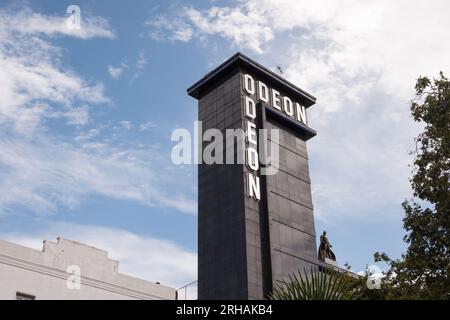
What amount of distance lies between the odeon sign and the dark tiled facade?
466 mm

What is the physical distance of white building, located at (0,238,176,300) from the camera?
34.1 metres

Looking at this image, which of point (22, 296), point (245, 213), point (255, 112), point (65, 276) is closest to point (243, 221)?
point (245, 213)

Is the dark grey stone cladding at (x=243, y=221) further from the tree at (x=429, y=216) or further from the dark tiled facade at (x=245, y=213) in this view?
the tree at (x=429, y=216)

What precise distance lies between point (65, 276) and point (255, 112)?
2007 cm

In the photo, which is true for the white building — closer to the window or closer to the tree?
the window

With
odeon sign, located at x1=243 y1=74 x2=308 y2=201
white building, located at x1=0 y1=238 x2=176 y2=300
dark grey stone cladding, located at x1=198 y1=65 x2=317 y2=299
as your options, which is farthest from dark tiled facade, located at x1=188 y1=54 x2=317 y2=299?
white building, located at x1=0 y1=238 x2=176 y2=300

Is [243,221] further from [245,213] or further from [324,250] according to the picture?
[324,250]

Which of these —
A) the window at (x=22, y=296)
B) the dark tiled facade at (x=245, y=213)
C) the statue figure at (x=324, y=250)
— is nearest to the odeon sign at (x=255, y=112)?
the dark tiled facade at (x=245, y=213)

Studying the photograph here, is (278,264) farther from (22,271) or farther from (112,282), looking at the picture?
(22,271)

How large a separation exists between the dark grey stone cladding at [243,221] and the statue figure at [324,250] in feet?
7.15

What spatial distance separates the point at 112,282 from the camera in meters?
38.2

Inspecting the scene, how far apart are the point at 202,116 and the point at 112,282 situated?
17713 millimetres

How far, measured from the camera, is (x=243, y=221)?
43.5m

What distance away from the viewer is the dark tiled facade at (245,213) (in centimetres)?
4269
